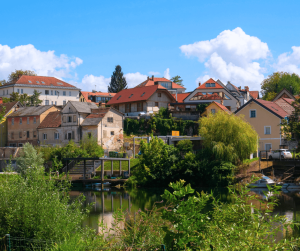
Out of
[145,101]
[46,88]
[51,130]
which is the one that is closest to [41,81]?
[46,88]

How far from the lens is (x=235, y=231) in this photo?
8914 millimetres

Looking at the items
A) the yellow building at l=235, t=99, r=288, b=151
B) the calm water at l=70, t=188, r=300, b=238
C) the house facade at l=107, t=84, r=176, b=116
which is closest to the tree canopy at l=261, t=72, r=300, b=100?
the house facade at l=107, t=84, r=176, b=116

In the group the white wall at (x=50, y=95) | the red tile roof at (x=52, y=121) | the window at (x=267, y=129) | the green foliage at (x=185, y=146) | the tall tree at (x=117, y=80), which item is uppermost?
the tall tree at (x=117, y=80)

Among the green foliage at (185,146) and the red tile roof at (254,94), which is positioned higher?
the red tile roof at (254,94)

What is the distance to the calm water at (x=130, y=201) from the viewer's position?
27.1 metres

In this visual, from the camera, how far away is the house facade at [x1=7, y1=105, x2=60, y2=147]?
74688mm

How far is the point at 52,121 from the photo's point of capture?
72.2 m

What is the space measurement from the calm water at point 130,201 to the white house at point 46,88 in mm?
66183

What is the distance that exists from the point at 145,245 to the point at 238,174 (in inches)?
1484

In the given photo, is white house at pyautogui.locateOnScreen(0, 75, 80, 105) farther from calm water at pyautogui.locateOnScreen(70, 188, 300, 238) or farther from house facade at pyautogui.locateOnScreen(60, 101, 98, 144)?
calm water at pyautogui.locateOnScreen(70, 188, 300, 238)

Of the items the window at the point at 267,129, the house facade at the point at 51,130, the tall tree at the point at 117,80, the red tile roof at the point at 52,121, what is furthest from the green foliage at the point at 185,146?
the tall tree at the point at 117,80

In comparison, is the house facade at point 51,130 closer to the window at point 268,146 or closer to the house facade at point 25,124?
the house facade at point 25,124

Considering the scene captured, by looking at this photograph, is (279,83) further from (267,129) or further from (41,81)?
(41,81)

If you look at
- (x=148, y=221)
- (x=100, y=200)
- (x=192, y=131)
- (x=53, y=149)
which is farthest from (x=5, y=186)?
(x=192, y=131)
